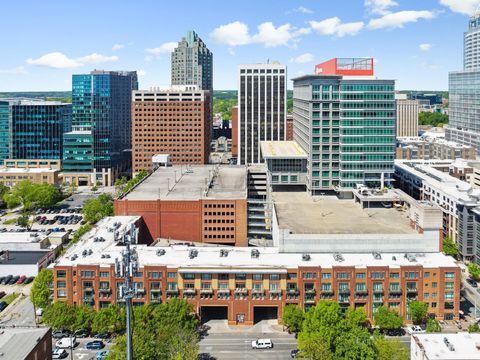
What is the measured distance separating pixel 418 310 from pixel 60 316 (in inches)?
2168

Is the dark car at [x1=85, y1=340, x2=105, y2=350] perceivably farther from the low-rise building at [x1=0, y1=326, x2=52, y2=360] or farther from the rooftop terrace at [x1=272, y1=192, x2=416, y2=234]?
the rooftop terrace at [x1=272, y1=192, x2=416, y2=234]

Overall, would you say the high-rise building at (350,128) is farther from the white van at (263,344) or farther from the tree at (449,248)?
the white van at (263,344)

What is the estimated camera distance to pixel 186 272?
9281 centimetres

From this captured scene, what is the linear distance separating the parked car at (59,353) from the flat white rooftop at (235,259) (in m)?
17.6

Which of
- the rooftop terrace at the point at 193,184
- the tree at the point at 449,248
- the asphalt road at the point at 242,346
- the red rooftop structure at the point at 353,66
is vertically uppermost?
the red rooftop structure at the point at 353,66

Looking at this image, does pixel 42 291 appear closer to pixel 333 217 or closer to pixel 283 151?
pixel 333 217

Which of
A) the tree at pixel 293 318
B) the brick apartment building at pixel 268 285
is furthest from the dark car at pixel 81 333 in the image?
the tree at pixel 293 318

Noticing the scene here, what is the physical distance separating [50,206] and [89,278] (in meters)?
111

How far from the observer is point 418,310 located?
90250 mm

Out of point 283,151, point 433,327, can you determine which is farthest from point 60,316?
point 283,151

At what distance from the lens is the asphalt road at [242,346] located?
8138cm

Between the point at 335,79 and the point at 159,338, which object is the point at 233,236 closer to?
the point at 335,79

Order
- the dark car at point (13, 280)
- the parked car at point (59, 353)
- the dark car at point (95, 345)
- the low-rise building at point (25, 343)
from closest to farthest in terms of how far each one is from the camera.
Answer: the low-rise building at point (25, 343), the parked car at point (59, 353), the dark car at point (95, 345), the dark car at point (13, 280)

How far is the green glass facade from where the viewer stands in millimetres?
139125
